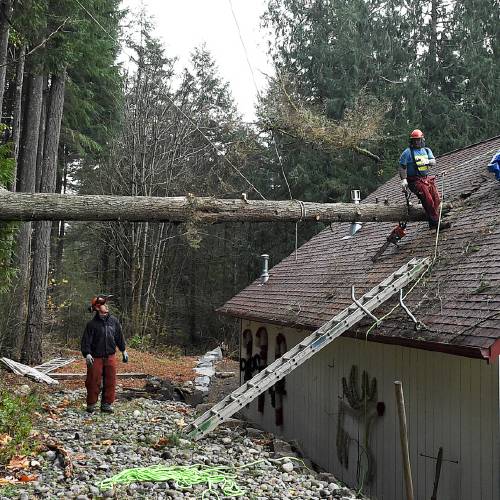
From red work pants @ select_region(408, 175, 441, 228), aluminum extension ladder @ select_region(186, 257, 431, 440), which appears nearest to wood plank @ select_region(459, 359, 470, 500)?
aluminum extension ladder @ select_region(186, 257, 431, 440)

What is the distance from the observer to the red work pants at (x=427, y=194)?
31.3 feet

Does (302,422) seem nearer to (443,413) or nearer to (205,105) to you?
(443,413)

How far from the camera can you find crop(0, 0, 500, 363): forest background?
72.4 feet

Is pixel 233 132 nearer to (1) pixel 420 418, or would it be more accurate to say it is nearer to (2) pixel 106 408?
(2) pixel 106 408

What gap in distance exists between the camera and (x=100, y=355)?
1041 cm

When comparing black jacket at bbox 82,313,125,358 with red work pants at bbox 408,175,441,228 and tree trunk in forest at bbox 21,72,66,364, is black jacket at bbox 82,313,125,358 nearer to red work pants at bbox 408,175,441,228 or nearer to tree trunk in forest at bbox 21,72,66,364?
red work pants at bbox 408,175,441,228

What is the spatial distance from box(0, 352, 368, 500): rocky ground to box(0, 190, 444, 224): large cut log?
297cm

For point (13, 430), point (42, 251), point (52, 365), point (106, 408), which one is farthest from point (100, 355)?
point (42, 251)

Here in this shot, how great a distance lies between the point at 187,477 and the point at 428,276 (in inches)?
182

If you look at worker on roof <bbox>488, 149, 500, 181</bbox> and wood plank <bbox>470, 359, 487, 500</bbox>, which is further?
worker on roof <bbox>488, 149, 500, 181</bbox>

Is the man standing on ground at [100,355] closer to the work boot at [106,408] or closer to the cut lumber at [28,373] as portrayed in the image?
the work boot at [106,408]

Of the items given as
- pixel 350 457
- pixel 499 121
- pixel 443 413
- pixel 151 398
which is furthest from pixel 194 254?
pixel 443 413

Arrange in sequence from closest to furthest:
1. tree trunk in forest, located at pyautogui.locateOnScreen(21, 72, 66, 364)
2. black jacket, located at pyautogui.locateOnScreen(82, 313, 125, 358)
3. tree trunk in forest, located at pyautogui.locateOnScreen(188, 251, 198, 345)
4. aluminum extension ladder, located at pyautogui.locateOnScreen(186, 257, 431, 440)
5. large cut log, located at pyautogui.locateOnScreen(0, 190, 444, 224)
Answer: aluminum extension ladder, located at pyautogui.locateOnScreen(186, 257, 431, 440), large cut log, located at pyautogui.locateOnScreen(0, 190, 444, 224), black jacket, located at pyautogui.locateOnScreen(82, 313, 125, 358), tree trunk in forest, located at pyautogui.locateOnScreen(21, 72, 66, 364), tree trunk in forest, located at pyautogui.locateOnScreen(188, 251, 198, 345)

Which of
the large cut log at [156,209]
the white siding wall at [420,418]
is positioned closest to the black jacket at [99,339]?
the large cut log at [156,209]
